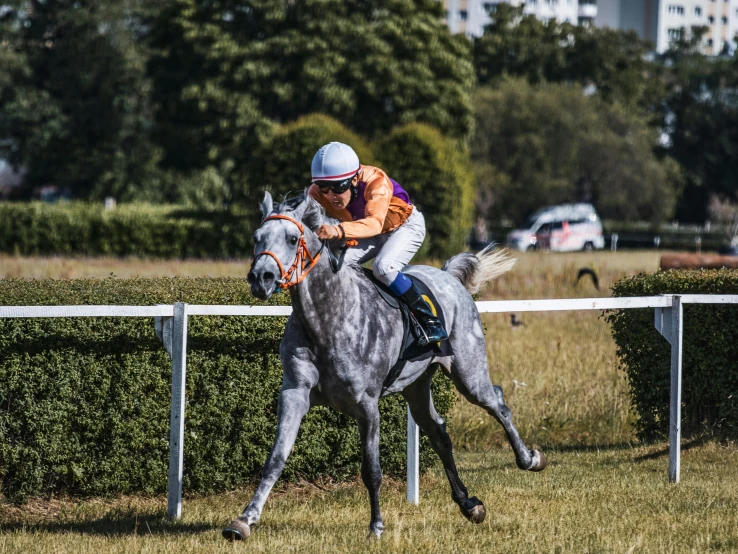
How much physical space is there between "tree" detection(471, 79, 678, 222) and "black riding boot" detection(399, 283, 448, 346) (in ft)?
162

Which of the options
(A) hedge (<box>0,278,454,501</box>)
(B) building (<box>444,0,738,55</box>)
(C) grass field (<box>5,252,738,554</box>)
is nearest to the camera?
(C) grass field (<box>5,252,738,554</box>)

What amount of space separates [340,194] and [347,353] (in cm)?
94

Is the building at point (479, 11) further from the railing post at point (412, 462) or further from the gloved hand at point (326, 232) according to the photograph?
the gloved hand at point (326, 232)

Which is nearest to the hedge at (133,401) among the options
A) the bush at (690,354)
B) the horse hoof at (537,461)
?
the horse hoof at (537,461)

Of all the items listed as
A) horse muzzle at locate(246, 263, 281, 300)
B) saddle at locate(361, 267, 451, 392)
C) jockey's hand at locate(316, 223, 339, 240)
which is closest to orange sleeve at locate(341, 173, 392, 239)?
jockey's hand at locate(316, 223, 339, 240)

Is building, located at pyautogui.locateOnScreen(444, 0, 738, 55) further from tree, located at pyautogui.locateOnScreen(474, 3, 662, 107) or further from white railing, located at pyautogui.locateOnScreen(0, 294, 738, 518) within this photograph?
white railing, located at pyautogui.locateOnScreen(0, 294, 738, 518)

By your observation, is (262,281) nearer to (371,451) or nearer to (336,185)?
(336,185)

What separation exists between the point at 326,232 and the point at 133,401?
2127 millimetres

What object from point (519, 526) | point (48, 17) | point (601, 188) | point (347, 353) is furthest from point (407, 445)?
point (601, 188)

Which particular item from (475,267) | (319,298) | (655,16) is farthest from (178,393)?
(655,16)

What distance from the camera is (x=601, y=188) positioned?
199ft

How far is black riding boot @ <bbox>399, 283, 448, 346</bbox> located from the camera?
5785 mm

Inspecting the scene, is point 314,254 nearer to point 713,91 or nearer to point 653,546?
point 653,546

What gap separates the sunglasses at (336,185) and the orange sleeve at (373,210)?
0.13m
